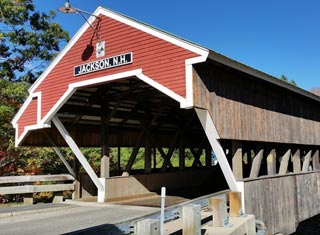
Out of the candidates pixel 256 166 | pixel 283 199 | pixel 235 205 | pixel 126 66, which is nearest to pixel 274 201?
pixel 283 199

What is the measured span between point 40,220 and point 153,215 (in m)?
4.80

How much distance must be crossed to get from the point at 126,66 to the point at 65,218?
3.65 metres

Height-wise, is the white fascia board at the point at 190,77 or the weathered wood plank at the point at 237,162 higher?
the white fascia board at the point at 190,77

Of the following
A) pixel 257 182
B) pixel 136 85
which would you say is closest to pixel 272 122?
pixel 257 182

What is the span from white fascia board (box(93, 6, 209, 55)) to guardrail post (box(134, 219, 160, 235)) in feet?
13.2

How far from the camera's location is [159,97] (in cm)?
1239

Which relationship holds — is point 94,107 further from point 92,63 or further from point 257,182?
point 257,182

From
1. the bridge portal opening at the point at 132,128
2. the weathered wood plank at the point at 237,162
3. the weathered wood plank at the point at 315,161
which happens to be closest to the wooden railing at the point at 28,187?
the bridge portal opening at the point at 132,128

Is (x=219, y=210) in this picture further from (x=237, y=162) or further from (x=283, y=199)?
(x=283, y=199)

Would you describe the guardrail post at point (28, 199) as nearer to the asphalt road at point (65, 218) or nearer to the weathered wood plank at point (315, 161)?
the asphalt road at point (65, 218)

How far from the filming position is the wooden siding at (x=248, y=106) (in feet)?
25.8

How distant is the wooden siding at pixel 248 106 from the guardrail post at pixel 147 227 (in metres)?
3.69

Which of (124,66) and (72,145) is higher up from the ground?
(124,66)

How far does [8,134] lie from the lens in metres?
15.4
